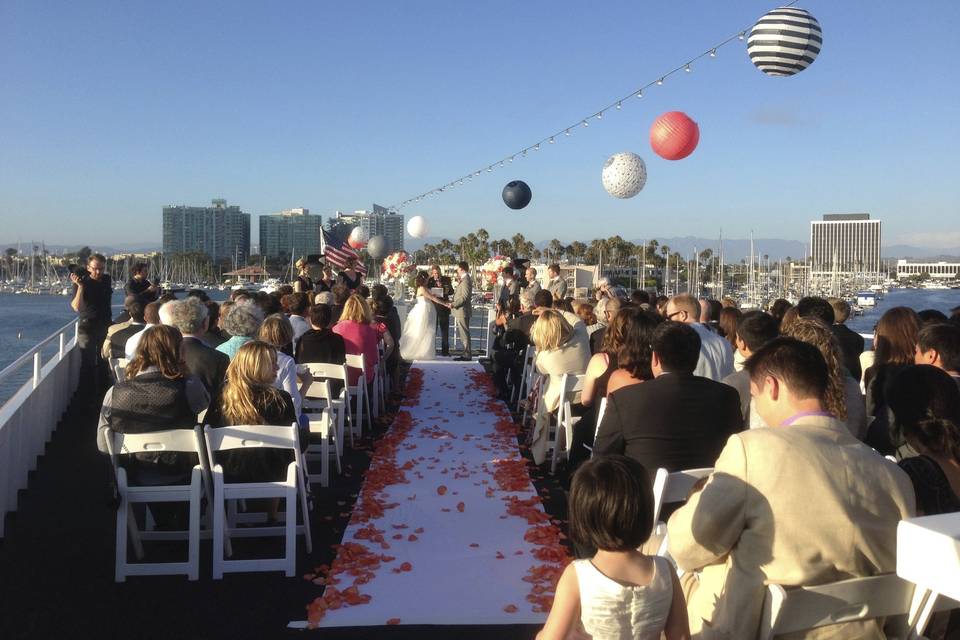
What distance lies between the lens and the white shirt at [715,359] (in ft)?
18.5

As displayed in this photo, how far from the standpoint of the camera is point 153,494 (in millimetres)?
4250

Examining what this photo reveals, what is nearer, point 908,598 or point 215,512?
point 908,598

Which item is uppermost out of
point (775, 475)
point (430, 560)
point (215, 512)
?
point (775, 475)

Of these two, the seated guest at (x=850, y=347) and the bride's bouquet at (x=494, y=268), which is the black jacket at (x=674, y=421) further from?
the bride's bouquet at (x=494, y=268)

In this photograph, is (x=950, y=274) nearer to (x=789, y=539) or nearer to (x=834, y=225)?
(x=834, y=225)

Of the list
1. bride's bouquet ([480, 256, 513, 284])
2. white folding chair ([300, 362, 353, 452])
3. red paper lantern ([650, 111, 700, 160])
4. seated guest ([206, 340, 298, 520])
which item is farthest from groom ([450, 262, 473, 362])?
seated guest ([206, 340, 298, 520])

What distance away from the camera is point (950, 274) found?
18388 cm

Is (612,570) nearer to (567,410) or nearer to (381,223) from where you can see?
(567,410)

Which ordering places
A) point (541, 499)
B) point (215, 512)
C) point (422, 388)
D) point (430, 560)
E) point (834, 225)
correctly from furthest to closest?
point (834, 225) → point (422, 388) → point (541, 499) → point (430, 560) → point (215, 512)

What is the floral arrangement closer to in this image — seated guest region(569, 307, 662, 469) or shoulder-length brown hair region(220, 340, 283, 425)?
seated guest region(569, 307, 662, 469)

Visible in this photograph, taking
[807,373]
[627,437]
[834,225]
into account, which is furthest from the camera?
[834,225]

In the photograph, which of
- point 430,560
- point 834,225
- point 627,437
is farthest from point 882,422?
point 834,225

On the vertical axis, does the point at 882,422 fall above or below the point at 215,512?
above

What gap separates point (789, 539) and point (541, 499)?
356cm
